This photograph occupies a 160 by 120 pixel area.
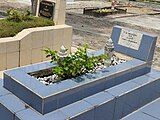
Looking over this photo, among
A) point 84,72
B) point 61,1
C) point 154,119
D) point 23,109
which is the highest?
point 61,1

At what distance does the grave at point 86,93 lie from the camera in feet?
16.1

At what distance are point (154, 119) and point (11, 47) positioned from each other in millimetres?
Result: 4776

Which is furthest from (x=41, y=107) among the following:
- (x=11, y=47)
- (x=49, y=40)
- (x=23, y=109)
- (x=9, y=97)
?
(x=49, y=40)

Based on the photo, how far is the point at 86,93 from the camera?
553 cm

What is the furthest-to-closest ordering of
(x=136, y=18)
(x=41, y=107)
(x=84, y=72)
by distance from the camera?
1. (x=136, y=18)
2. (x=84, y=72)
3. (x=41, y=107)

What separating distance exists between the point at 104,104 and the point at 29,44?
450 centimetres

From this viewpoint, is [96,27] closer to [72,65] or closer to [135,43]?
[135,43]

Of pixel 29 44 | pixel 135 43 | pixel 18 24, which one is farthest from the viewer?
pixel 18 24

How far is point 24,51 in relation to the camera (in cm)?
898

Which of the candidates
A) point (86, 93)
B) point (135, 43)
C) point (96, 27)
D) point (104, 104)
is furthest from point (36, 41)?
point (96, 27)

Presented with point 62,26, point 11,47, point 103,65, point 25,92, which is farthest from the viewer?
point 62,26

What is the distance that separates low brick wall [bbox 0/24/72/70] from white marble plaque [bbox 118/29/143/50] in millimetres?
2996

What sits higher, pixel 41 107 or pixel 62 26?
pixel 62 26

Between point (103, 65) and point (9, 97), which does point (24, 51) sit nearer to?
point (103, 65)
